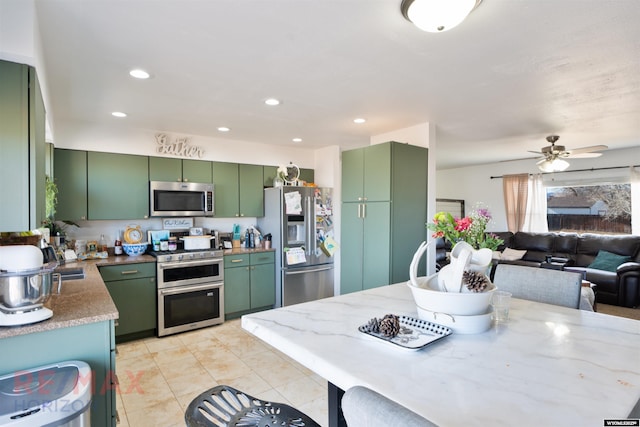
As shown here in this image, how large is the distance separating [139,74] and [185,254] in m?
1.99

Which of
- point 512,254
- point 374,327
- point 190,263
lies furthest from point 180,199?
point 512,254

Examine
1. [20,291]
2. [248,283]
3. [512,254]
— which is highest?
[20,291]

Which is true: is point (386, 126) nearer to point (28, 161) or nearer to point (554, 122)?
point (554, 122)

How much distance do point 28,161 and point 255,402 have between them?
1522 mm

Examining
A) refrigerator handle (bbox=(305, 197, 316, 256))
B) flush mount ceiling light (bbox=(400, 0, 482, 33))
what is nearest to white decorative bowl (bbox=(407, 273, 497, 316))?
flush mount ceiling light (bbox=(400, 0, 482, 33))

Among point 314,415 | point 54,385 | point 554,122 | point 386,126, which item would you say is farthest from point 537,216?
point 54,385

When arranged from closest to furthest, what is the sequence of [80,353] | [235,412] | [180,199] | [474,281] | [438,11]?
[235,412], [474,281], [438,11], [80,353], [180,199]

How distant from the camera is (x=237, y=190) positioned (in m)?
4.41

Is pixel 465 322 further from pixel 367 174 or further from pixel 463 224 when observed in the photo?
pixel 367 174

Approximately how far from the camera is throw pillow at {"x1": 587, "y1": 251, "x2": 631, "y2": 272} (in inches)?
191

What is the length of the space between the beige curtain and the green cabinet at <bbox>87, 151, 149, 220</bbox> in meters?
6.40

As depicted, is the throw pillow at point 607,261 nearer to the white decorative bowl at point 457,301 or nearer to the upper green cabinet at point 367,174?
the upper green cabinet at point 367,174

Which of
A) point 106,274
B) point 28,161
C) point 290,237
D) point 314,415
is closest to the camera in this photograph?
point 28,161

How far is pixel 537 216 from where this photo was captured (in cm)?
631
